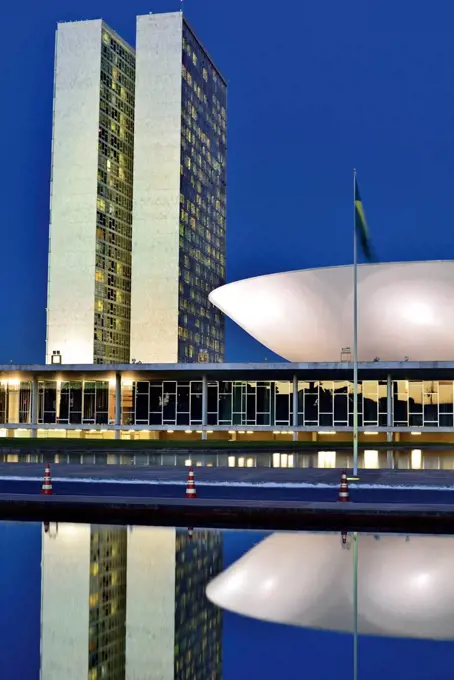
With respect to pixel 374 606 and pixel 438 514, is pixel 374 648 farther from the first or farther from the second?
pixel 438 514

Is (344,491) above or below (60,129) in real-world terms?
below

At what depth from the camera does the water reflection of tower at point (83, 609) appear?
8617 mm

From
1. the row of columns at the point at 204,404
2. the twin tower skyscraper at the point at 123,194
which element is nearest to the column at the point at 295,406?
the row of columns at the point at 204,404

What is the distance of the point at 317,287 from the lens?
2250 inches

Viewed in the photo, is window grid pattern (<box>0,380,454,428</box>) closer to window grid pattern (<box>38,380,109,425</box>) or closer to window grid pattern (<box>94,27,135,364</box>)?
window grid pattern (<box>38,380,109,425</box>)

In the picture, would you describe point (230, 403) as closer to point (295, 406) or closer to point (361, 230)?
point (295, 406)

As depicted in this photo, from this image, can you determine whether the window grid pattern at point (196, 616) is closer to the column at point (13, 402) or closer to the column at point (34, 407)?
the column at point (34, 407)

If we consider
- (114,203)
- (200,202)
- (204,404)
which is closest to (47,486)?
(204,404)

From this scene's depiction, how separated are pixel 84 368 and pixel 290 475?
118 feet

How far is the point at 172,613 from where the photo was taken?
1038cm

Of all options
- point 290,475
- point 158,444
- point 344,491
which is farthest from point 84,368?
point 344,491

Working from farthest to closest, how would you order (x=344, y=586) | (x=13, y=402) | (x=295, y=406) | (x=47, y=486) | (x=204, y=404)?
(x=13, y=402)
(x=204, y=404)
(x=295, y=406)
(x=47, y=486)
(x=344, y=586)

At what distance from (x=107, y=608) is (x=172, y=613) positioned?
0.79m

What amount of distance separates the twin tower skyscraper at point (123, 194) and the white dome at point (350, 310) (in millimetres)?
40233
